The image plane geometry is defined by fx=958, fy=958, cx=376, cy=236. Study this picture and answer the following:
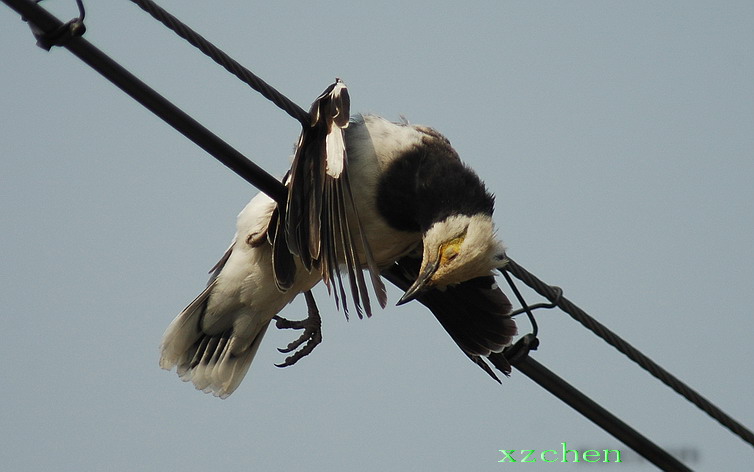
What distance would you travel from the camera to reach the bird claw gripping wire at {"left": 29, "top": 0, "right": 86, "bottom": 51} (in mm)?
3234

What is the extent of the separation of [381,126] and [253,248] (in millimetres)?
981

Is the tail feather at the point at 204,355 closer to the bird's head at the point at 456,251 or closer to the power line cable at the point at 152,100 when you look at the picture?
the bird's head at the point at 456,251

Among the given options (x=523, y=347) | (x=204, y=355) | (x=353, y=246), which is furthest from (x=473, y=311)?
(x=204, y=355)

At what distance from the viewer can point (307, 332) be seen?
541cm

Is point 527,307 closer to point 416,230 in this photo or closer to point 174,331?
point 416,230

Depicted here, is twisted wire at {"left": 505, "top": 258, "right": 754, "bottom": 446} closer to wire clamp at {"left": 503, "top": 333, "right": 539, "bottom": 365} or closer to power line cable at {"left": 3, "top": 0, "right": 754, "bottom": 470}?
wire clamp at {"left": 503, "top": 333, "right": 539, "bottom": 365}

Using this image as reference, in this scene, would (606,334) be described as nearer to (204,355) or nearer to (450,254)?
(450,254)

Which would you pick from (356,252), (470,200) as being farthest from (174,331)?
(470,200)

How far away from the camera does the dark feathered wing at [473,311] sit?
520 cm

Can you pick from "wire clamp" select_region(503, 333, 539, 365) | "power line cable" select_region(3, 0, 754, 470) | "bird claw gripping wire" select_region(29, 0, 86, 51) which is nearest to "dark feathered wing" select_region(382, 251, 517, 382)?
"wire clamp" select_region(503, 333, 539, 365)

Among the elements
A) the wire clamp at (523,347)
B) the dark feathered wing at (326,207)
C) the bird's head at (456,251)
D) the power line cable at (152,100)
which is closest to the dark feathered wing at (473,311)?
the wire clamp at (523,347)

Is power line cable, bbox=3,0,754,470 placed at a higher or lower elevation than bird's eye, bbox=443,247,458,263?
higher

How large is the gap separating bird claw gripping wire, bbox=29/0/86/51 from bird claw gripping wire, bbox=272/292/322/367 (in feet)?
8.11

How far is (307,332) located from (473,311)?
942 millimetres
